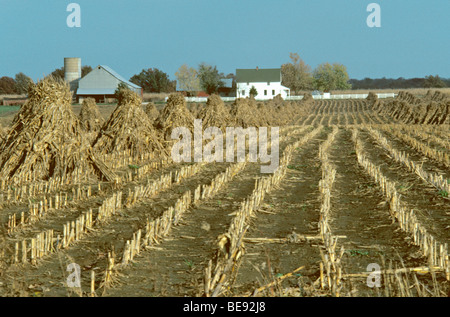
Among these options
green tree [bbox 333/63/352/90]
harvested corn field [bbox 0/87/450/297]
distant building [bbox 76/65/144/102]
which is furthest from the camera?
green tree [bbox 333/63/352/90]

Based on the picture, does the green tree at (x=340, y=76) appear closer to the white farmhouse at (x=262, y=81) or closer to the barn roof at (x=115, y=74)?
the white farmhouse at (x=262, y=81)

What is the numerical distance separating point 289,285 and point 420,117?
41.5m

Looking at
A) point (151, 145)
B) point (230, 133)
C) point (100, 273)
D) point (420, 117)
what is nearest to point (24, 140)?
point (151, 145)

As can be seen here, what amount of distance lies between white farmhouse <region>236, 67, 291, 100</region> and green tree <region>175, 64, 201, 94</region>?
7053mm

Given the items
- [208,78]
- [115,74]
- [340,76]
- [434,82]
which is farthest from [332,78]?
[115,74]

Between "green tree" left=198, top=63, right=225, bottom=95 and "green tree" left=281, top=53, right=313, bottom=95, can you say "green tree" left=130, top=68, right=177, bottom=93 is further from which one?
"green tree" left=281, top=53, right=313, bottom=95

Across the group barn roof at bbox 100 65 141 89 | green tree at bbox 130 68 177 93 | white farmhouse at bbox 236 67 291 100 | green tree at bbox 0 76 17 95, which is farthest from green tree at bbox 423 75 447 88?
green tree at bbox 0 76 17 95

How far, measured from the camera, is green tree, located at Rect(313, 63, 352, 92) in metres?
119

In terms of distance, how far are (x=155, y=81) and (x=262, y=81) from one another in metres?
18.0

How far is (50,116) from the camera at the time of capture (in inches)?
496

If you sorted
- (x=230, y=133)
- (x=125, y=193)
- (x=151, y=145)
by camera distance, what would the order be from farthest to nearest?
1. (x=230, y=133)
2. (x=151, y=145)
3. (x=125, y=193)

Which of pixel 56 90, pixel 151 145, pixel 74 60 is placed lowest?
pixel 151 145

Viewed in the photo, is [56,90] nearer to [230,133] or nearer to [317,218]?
[317,218]

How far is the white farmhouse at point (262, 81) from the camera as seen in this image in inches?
3607
